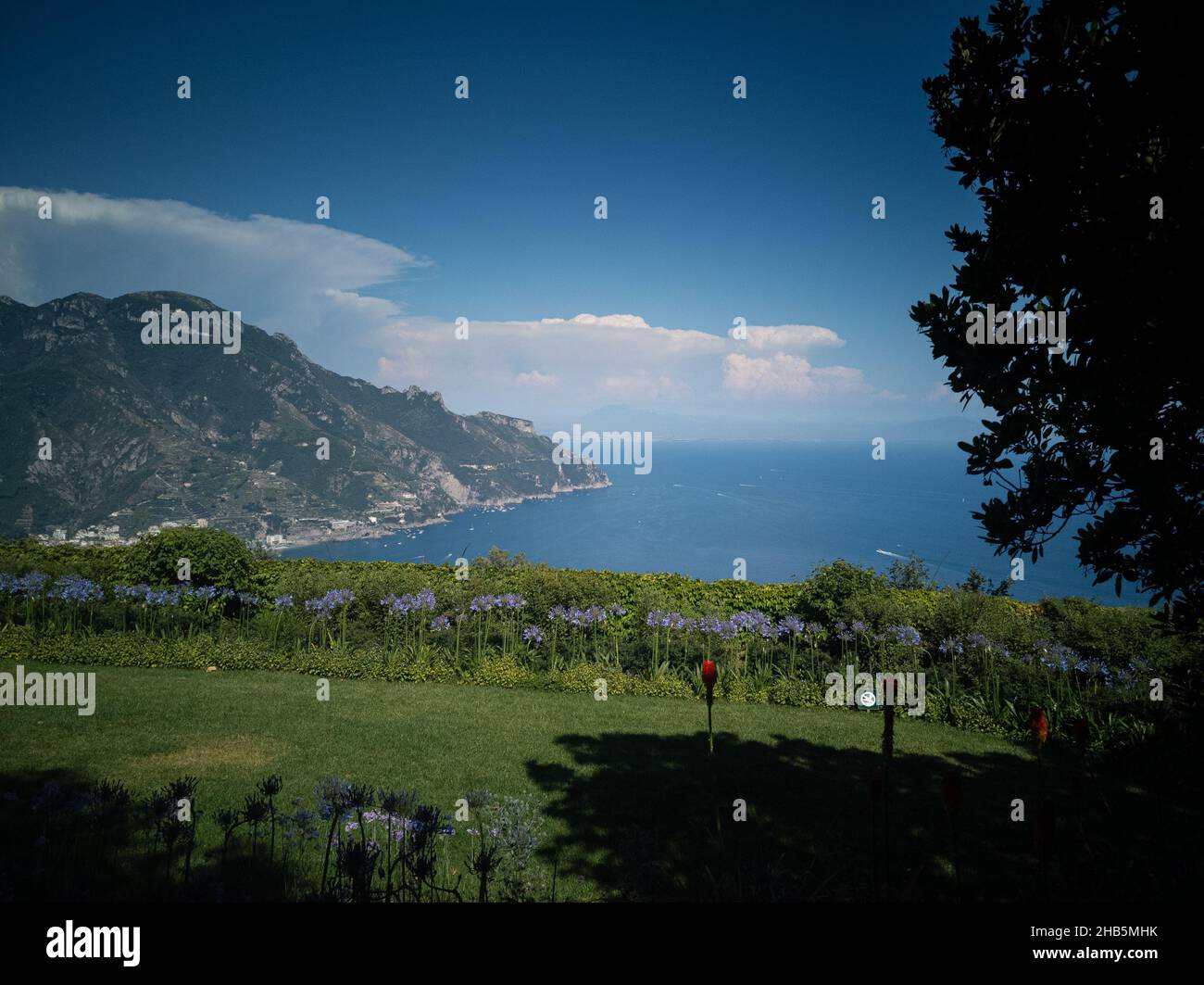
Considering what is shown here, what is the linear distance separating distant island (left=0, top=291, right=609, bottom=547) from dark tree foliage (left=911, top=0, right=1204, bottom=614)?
56.9 metres

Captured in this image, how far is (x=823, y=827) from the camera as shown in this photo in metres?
4.72

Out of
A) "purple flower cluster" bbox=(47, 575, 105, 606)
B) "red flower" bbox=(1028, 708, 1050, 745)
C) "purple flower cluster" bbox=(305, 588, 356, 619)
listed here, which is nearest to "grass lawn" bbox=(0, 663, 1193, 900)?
"red flower" bbox=(1028, 708, 1050, 745)

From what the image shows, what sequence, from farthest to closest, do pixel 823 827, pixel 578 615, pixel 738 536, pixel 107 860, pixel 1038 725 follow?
1. pixel 738 536
2. pixel 578 615
3. pixel 823 827
4. pixel 107 860
5. pixel 1038 725

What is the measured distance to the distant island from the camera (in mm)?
73125

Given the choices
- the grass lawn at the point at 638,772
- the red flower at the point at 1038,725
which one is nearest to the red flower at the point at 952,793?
the red flower at the point at 1038,725

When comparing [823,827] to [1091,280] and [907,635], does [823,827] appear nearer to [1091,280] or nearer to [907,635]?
[1091,280]

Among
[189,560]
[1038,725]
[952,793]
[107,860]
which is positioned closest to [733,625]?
[1038,725]

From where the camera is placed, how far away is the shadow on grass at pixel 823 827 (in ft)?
12.1

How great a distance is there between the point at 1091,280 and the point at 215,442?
129 metres

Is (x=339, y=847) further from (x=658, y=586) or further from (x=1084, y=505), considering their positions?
(x=658, y=586)

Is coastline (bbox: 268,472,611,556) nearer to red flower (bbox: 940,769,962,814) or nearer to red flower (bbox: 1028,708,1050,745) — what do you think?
red flower (bbox: 1028,708,1050,745)

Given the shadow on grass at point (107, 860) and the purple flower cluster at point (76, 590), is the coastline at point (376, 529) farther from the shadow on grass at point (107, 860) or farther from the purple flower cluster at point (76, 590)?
the shadow on grass at point (107, 860)
